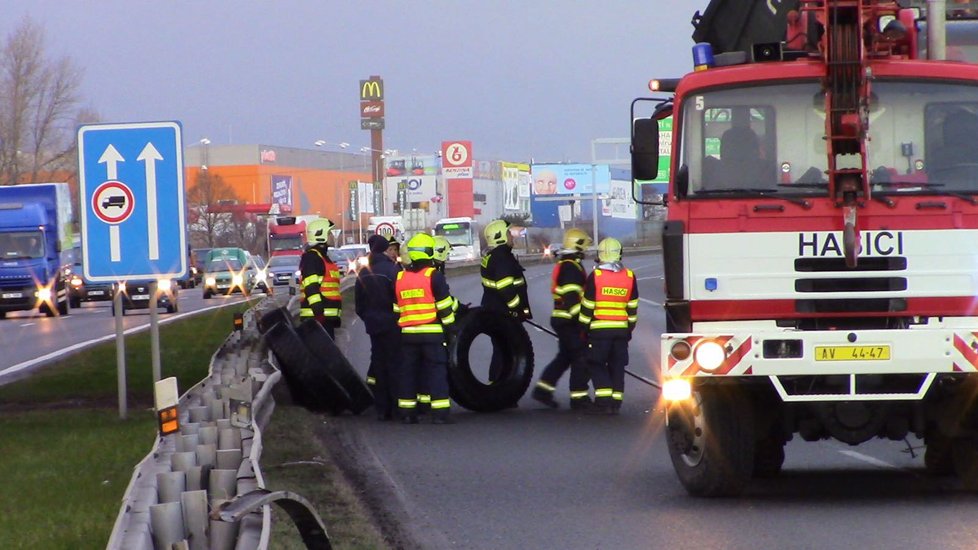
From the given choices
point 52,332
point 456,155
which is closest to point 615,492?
point 52,332

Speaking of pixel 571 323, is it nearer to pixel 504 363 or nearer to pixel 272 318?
pixel 504 363

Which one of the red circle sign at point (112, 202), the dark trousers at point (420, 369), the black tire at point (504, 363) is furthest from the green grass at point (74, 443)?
the black tire at point (504, 363)

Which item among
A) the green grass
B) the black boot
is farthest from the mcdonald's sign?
the black boot

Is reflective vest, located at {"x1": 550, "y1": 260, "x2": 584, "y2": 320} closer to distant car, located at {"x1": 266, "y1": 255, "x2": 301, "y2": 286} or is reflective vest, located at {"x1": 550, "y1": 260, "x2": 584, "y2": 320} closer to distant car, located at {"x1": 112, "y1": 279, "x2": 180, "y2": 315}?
distant car, located at {"x1": 112, "y1": 279, "x2": 180, "y2": 315}

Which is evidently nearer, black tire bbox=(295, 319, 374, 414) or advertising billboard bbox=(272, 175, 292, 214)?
black tire bbox=(295, 319, 374, 414)

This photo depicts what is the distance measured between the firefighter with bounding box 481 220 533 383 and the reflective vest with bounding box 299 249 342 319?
2.18m

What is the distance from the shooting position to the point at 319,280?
62.3 ft

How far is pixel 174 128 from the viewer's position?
47.7ft

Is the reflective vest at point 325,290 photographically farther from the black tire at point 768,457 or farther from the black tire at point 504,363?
the black tire at point 768,457

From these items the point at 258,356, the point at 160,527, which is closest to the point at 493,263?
the point at 258,356

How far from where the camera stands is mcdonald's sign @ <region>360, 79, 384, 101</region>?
15412 centimetres

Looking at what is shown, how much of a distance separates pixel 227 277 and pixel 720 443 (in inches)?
1858

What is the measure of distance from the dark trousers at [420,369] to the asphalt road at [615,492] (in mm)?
297

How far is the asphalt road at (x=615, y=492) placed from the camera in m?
9.27
